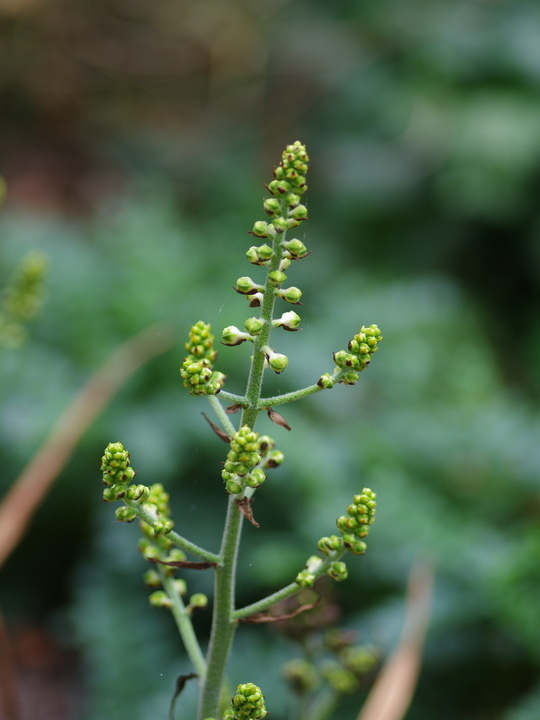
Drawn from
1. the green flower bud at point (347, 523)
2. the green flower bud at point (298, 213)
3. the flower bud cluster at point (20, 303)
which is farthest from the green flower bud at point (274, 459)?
the flower bud cluster at point (20, 303)

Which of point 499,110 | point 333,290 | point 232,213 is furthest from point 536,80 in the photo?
point 333,290

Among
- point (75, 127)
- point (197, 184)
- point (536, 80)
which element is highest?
point (75, 127)

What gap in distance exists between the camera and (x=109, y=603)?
2.80 meters

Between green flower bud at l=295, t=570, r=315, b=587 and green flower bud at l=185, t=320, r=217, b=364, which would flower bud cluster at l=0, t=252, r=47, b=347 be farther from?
green flower bud at l=295, t=570, r=315, b=587

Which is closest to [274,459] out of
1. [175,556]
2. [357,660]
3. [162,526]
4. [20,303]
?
[162,526]

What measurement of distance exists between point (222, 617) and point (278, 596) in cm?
11

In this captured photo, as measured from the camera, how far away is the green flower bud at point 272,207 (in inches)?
37.0

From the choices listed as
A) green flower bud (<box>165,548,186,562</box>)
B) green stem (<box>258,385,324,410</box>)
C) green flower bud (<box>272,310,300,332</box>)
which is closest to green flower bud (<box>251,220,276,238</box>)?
green flower bud (<box>272,310,300,332</box>)

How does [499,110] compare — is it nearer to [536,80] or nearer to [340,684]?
[536,80]

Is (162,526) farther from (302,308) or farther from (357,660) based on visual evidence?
(302,308)

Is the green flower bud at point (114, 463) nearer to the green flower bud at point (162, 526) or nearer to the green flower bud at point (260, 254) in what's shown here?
the green flower bud at point (162, 526)

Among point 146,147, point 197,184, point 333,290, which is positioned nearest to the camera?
point 333,290

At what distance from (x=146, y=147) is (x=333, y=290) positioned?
4616mm

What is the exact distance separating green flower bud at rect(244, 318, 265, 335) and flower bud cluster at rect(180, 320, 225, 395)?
0.06 m
